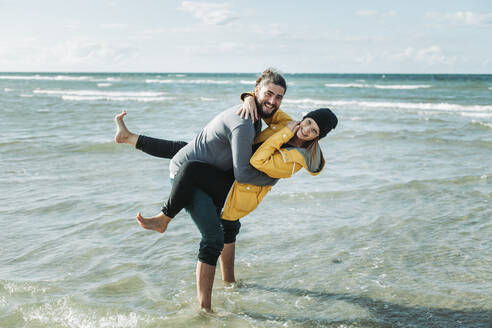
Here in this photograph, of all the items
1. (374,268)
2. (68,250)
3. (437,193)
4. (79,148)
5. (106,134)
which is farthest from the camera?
(106,134)

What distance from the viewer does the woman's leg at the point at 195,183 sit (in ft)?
11.0

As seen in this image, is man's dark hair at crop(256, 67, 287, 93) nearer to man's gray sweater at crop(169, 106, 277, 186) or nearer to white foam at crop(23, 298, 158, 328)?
man's gray sweater at crop(169, 106, 277, 186)

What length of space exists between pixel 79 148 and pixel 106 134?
2.21 meters

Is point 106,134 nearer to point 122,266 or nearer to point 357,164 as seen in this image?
point 357,164

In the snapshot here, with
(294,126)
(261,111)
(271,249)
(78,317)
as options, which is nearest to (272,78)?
(261,111)

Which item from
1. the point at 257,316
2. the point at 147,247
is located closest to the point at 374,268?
the point at 257,316

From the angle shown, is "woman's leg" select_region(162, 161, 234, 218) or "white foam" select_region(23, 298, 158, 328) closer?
"woman's leg" select_region(162, 161, 234, 218)

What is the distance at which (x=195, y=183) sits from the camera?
3387mm

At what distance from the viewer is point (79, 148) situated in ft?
34.7

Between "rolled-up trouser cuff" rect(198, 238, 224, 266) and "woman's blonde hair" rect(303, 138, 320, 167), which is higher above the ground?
"woman's blonde hair" rect(303, 138, 320, 167)

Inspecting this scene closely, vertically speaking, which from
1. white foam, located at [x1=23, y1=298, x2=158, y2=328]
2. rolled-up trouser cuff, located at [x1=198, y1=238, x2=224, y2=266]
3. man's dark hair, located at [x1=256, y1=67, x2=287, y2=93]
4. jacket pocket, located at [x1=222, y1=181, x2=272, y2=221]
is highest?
man's dark hair, located at [x1=256, y1=67, x2=287, y2=93]


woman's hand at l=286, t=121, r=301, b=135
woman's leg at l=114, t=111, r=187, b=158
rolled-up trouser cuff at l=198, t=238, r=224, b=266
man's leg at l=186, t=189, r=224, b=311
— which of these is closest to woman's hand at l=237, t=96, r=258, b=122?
woman's hand at l=286, t=121, r=301, b=135

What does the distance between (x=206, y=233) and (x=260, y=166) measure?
2.19 ft

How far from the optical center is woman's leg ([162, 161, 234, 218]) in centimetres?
335
